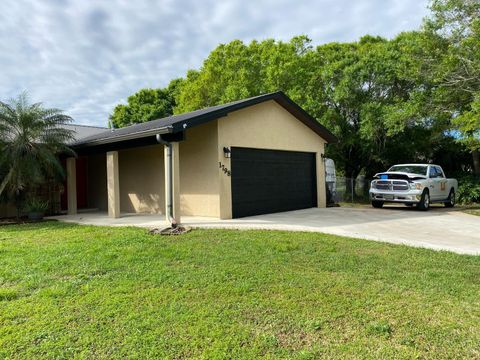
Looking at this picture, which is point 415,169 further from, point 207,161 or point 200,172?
point 200,172

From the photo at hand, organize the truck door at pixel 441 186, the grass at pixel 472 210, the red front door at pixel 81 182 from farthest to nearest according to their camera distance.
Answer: the red front door at pixel 81 182, the truck door at pixel 441 186, the grass at pixel 472 210

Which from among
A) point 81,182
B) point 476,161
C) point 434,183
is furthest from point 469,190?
point 81,182

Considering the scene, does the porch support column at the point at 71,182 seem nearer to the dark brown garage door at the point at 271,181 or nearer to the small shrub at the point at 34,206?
the small shrub at the point at 34,206

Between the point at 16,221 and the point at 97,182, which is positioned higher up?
the point at 97,182

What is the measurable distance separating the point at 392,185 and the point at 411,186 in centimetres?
67

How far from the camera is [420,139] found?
1942 centimetres

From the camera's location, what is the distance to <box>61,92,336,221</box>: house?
10203 millimetres

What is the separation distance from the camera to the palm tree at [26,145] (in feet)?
34.9

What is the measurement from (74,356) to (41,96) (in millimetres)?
11304

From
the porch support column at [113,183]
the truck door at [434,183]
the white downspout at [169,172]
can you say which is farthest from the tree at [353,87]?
the white downspout at [169,172]

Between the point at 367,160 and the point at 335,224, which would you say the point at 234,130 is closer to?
the point at 335,224

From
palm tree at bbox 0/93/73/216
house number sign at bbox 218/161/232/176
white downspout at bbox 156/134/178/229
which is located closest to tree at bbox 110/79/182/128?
palm tree at bbox 0/93/73/216

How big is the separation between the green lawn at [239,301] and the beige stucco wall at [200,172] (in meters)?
4.20

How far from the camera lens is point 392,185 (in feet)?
43.4
